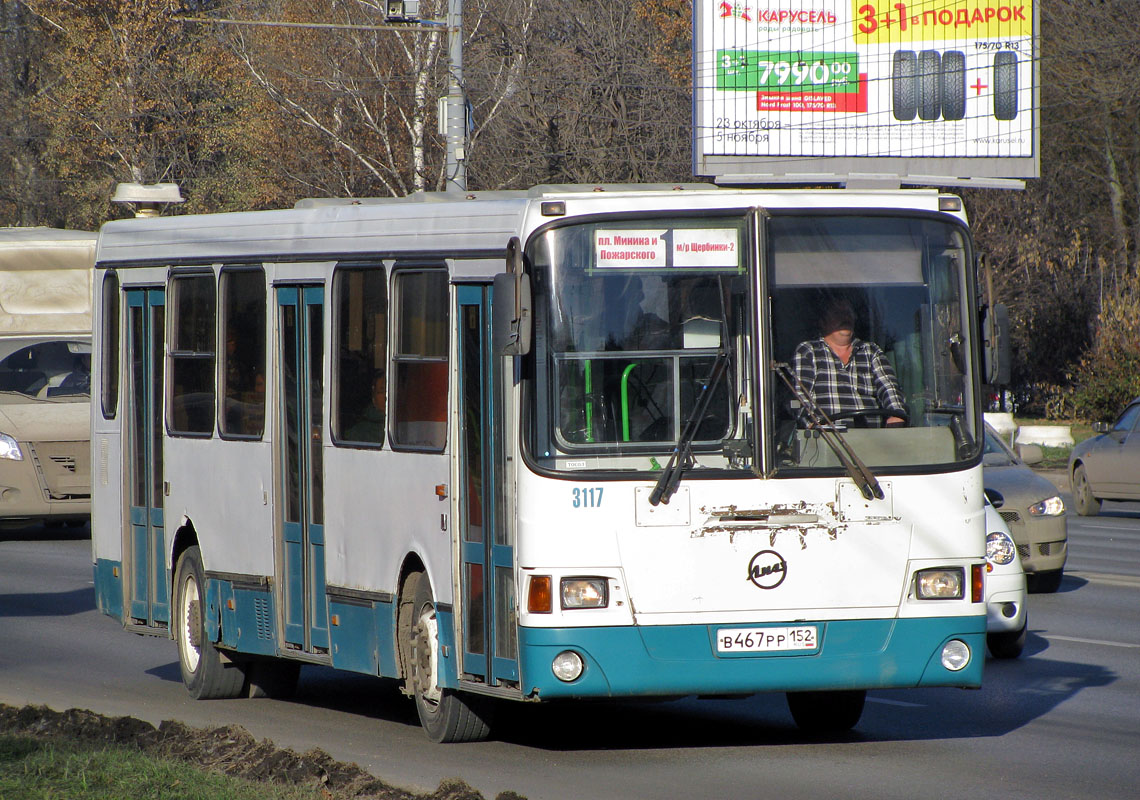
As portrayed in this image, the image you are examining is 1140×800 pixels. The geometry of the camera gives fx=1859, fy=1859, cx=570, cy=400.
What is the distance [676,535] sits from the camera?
303 inches

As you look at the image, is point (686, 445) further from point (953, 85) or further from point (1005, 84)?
point (1005, 84)

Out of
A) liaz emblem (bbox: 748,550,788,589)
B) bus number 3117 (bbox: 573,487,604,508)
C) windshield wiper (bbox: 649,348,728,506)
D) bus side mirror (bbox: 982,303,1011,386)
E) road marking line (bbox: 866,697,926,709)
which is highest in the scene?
bus side mirror (bbox: 982,303,1011,386)

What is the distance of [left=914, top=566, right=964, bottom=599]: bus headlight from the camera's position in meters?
7.94

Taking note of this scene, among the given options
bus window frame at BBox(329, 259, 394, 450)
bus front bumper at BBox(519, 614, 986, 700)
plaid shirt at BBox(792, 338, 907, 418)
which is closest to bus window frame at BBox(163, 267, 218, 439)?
bus window frame at BBox(329, 259, 394, 450)

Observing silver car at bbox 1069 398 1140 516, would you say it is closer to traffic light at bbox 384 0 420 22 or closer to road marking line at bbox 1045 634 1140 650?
traffic light at bbox 384 0 420 22

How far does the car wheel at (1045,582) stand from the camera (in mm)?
15172

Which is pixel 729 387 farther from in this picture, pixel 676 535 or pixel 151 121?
pixel 151 121

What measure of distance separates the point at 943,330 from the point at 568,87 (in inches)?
1131

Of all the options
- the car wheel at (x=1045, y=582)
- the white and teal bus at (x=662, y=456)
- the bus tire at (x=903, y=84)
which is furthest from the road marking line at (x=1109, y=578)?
the bus tire at (x=903, y=84)

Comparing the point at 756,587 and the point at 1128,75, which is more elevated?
the point at 1128,75

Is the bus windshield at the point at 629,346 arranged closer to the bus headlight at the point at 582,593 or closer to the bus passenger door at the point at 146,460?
the bus headlight at the point at 582,593

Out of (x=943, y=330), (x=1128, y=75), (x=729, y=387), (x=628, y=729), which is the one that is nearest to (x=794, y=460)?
(x=729, y=387)

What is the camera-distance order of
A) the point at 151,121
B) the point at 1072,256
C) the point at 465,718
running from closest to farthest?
1. the point at 465,718
2. the point at 1072,256
3. the point at 151,121

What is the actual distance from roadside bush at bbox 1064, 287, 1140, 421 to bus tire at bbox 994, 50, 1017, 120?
5.88m
